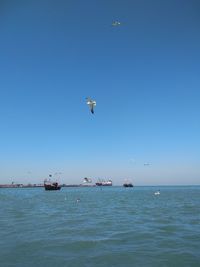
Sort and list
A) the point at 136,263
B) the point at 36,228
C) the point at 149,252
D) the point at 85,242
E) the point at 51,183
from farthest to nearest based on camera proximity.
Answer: the point at 51,183 → the point at 36,228 → the point at 85,242 → the point at 149,252 → the point at 136,263

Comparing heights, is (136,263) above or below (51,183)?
below

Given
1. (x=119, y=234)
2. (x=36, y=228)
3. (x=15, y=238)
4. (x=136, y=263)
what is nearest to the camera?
(x=136, y=263)

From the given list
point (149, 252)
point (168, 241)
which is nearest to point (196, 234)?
point (168, 241)

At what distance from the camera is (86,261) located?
1567 cm

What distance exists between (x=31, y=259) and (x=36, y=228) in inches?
383

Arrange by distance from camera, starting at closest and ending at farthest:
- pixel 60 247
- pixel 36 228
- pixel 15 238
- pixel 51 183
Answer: pixel 60 247 → pixel 15 238 → pixel 36 228 → pixel 51 183

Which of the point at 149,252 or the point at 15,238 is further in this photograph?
the point at 15,238

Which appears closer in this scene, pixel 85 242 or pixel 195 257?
pixel 195 257

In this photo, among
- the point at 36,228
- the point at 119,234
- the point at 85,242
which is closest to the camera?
the point at 85,242

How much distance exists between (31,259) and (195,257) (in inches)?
291

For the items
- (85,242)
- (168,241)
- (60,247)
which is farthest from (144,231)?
(60,247)

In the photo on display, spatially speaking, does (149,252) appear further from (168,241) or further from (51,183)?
(51,183)

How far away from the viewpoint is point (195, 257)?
52.8 feet

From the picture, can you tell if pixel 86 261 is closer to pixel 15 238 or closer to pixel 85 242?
pixel 85 242
